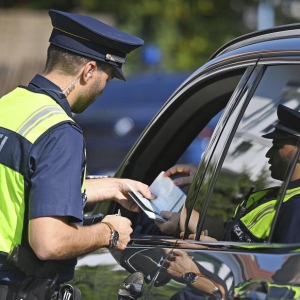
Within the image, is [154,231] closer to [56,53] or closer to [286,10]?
[56,53]

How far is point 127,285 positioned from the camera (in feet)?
10.6

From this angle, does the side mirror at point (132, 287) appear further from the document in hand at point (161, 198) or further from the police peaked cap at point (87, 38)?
the police peaked cap at point (87, 38)

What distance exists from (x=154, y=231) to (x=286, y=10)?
15981 mm

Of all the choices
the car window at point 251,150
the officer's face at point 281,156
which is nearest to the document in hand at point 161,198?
the car window at point 251,150

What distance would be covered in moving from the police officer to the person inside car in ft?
1.39

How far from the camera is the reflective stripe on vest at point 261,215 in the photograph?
291 cm

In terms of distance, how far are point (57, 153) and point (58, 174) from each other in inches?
2.7

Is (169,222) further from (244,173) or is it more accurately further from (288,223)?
(288,223)

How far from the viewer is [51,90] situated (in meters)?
3.46

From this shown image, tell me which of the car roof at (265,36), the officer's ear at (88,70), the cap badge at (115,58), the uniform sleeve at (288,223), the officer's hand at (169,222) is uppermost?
the car roof at (265,36)

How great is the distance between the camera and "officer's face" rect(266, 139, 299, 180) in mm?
3012

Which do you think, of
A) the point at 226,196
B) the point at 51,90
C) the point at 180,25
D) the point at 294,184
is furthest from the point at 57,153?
the point at 180,25

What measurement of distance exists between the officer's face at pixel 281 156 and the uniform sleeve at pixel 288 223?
0.09 m

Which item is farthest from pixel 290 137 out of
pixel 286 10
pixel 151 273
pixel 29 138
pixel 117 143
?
pixel 286 10
